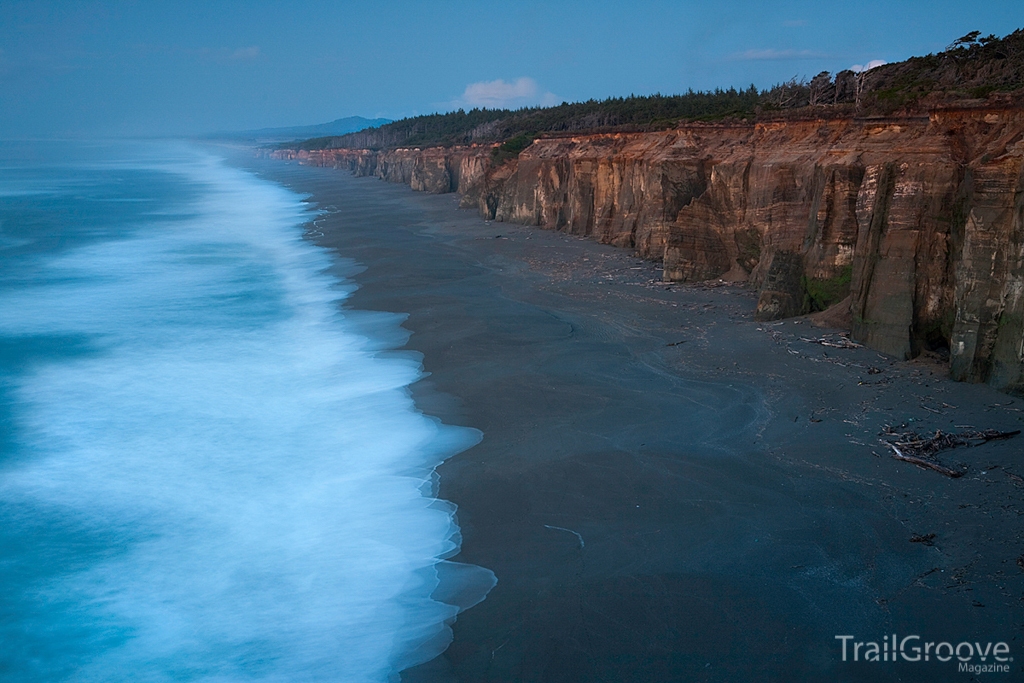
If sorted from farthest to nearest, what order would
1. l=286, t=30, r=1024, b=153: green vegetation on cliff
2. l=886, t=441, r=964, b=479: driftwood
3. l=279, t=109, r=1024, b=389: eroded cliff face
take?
l=286, t=30, r=1024, b=153: green vegetation on cliff, l=279, t=109, r=1024, b=389: eroded cliff face, l=886, t=441, r=964, b=479: driftwood

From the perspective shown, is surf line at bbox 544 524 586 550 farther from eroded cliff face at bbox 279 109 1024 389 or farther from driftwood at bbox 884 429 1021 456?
eroded cliff face at bbox 279 109 1024 389

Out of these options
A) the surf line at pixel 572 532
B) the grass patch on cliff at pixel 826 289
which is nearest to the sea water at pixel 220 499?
the surf line at pixel 572 532

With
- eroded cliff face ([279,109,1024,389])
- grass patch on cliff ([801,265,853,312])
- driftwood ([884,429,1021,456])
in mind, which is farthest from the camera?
grass patch on cliff ([801,265,853,312])

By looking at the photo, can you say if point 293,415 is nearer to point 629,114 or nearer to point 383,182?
point 629,114

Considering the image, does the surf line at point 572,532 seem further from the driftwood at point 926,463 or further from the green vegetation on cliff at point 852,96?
the green vegetation on cliff at point 852,96

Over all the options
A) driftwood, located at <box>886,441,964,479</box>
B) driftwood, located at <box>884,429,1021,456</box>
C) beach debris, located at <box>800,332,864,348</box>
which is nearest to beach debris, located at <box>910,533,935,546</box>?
driftwood, located at <box>886,441,964,479</box>

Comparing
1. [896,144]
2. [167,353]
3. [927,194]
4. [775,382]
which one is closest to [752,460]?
[775,382]

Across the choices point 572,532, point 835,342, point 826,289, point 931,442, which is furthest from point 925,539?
point 826,289

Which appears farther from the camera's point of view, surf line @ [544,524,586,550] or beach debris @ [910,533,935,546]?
surf line @ [544,524,586,550]
